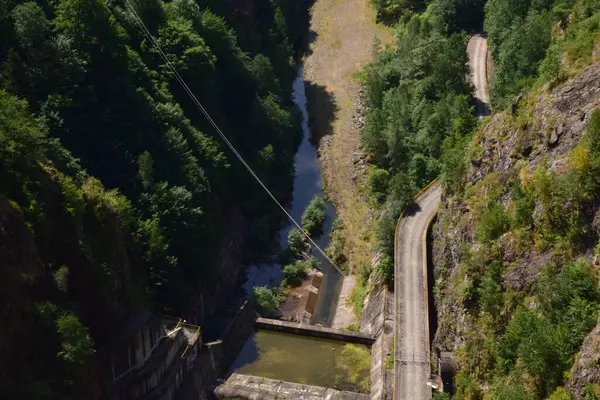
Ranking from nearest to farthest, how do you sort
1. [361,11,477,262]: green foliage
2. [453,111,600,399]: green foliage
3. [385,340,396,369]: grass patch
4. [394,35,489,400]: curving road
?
1. [453,111,600,399]: green foliage
2. [394,35,489,400]: curving road
3. [385,340,396,369]: grass patch
4. [361,11,477,262]: green foliage

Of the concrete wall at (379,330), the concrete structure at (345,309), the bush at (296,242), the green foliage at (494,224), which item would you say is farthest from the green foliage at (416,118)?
the green foliage at (494,224)

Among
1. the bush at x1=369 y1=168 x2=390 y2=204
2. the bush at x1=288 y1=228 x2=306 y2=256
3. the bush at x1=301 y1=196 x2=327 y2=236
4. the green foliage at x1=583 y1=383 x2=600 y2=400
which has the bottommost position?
the green foliage at x1=583 y1=383 x2=600 y2=400

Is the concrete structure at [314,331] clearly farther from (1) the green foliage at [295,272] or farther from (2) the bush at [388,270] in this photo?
(1) the green foliage at [295,272]

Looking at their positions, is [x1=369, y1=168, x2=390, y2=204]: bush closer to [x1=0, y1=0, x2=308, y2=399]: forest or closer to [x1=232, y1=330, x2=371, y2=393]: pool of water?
[x1=0, y1=0, x2=308, y2=399]: forest

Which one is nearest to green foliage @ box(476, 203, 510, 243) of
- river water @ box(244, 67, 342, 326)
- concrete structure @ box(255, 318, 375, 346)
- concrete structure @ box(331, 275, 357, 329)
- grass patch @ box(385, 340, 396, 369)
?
grass patch @ box(385, 340, 396, 369)

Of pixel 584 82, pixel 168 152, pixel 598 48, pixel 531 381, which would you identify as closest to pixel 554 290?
pixel 531 381

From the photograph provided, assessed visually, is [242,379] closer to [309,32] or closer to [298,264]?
[298,264]

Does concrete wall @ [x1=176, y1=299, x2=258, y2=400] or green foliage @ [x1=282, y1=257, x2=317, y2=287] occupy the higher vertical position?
green foliage @ [x1=282, y1=257, x2=317, y2=287]
